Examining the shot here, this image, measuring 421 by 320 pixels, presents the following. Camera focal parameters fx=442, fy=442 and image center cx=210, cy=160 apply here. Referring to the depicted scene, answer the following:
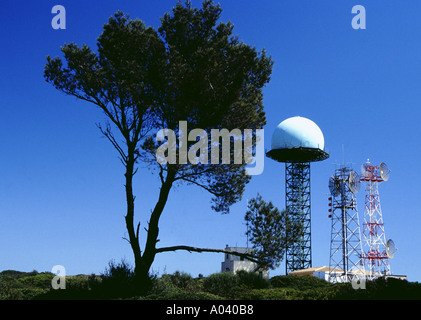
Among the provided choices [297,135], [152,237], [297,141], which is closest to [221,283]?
[152,237]

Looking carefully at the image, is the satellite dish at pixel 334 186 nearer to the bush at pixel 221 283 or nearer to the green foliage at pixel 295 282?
the green foliage at pixel 295 282

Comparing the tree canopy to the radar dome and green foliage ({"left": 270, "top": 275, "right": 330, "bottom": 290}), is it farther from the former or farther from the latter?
the radar dome

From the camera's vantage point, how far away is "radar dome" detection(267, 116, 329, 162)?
5692 cm

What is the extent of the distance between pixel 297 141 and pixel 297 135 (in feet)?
2.84

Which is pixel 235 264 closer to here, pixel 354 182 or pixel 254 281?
pixel 354 182

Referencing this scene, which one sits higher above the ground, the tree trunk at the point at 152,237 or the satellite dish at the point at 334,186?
the satellite dish at the point at 334,186

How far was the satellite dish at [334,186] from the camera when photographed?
58000 millimetres

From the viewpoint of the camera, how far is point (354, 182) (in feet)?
187

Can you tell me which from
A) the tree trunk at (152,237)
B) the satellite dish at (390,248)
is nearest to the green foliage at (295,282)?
the tree trunk at (152,237)

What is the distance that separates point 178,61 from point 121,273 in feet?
32.8

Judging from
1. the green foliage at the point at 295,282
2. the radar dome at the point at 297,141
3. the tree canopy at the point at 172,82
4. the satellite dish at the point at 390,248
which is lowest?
the green foliage at the point at 295,282
